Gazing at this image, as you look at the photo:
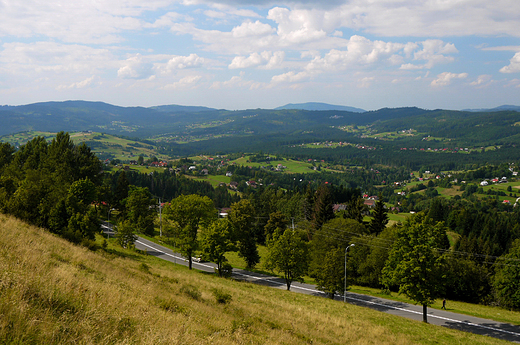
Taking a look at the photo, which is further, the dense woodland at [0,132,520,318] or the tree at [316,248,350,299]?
the tree at [316,248,350,299]

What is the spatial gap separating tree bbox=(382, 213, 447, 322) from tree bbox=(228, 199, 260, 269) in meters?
28.7

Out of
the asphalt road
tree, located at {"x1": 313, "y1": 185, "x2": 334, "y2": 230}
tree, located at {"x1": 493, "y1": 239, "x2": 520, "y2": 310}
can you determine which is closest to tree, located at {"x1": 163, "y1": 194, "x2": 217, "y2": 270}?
the asphalt road

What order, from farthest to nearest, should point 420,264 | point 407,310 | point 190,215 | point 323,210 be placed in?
1. point 323,210
2. point 190,215
3. point 407,310
4. point 420,264

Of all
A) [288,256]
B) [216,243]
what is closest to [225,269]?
[216,243]

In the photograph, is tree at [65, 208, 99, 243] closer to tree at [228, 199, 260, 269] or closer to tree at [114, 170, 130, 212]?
tree at [228, 199, 260, 269]

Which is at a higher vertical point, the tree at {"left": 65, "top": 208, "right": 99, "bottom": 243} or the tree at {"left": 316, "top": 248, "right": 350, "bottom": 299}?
the tree at {"left": 65, "top": 208, "right": 99, "bottom": 243}

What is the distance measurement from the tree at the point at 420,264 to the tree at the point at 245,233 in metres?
28.7

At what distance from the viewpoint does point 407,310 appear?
4016cm

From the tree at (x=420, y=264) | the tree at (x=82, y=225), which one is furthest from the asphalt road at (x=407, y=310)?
the tree at (x=82, y=225)

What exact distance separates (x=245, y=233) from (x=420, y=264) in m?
36.7

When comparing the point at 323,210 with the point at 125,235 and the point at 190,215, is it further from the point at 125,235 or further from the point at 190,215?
the point at 125,235

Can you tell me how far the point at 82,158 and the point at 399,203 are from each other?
171m

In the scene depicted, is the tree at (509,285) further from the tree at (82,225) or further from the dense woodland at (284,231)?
the tree at (82,225)

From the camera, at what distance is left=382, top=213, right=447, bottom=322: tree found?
29.9 m
